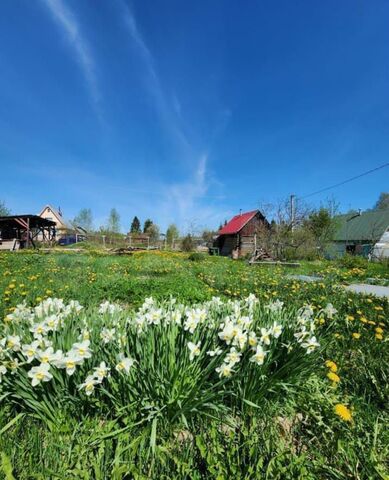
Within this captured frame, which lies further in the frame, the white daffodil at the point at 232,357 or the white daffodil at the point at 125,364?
the white daffodil at the point at 232,357

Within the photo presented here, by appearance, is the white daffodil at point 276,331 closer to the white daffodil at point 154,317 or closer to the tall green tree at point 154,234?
the white daffodil at point 154,317

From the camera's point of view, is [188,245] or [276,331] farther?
[188,245]

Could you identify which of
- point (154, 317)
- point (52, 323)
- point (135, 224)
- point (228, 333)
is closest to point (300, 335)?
point (228, 333)

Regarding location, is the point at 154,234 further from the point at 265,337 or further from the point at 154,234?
the point at 265,337

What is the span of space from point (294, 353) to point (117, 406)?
1192mm

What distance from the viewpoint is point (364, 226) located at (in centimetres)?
2905

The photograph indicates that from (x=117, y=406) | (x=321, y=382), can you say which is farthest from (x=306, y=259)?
(x=117, y=406)

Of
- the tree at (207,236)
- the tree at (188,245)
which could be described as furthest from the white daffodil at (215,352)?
the tree at (207,236)

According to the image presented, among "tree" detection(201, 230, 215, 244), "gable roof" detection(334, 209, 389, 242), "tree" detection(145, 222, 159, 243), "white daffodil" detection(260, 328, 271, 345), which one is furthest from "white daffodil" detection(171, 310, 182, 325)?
"tree" detection(201, 230, 215, 244)

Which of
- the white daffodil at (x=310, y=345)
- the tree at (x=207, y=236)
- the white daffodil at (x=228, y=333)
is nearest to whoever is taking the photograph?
the white daffodil at (x=228, y=333)

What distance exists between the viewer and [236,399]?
67.6 inches

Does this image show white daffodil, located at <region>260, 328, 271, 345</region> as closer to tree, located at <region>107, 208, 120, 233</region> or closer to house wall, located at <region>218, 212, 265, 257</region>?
house wall, located at <region>218, 212, 265, 257</region>

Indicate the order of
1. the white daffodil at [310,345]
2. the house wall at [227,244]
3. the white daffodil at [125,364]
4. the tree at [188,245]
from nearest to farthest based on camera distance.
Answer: the white daffodil at [125,364], the white daffodil at [310,345], the house wall at [227,244], the tree at [188,245]

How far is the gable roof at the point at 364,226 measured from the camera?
2633 centimetres
